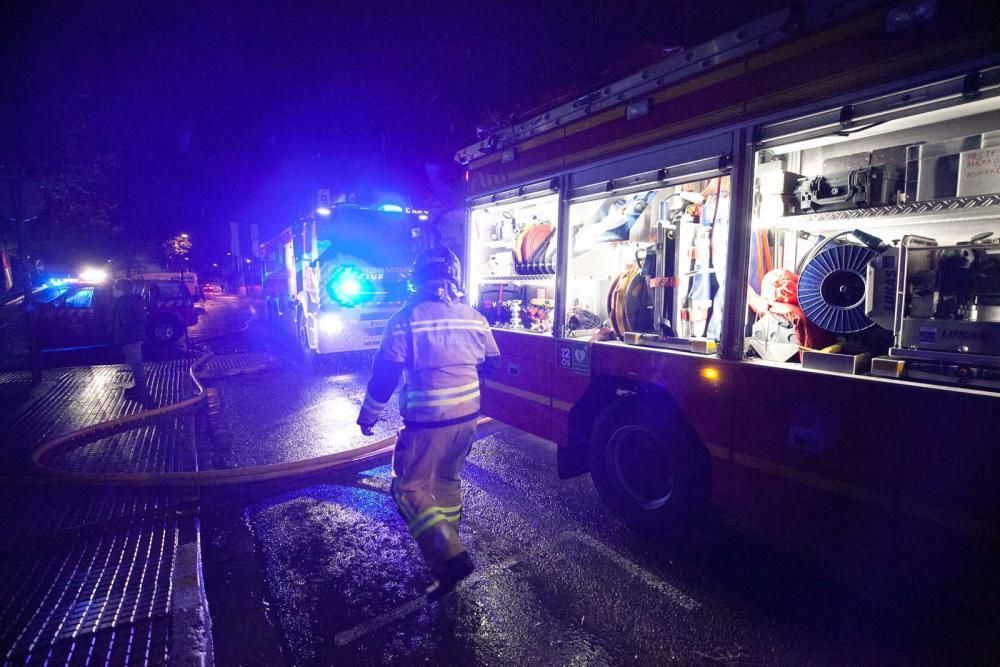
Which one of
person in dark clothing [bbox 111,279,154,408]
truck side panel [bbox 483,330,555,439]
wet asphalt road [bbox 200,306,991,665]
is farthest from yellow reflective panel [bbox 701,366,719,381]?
person in dark clothing [bbox 111,279,154,408]

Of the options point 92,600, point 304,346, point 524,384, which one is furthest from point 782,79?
point 304,346

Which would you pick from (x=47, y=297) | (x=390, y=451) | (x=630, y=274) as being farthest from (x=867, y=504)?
(x=47, y=297)

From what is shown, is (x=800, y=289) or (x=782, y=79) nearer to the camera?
(x=782, y=79)

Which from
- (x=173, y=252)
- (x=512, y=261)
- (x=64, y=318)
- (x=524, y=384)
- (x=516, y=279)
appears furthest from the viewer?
(x=173, y=252)

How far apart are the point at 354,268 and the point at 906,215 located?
794 centimetres

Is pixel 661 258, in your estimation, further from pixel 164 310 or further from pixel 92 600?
pixel 164 310

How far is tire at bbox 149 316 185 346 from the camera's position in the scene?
12.1 metres

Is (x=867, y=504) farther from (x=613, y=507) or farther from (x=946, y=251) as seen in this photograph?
(x=613, y=507)

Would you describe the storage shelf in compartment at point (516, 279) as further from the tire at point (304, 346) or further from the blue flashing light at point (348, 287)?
the tire at point (304, 346)

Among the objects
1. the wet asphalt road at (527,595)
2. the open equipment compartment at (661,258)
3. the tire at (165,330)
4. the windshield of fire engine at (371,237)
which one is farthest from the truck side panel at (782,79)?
the tire at (165,330)

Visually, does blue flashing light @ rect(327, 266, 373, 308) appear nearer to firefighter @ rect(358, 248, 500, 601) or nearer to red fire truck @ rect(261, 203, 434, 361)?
red fire truck @ rect(261, 203, 434, 361)

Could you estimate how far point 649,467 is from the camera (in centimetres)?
351

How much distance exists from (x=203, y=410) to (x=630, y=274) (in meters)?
5.78

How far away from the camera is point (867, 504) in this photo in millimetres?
2357
